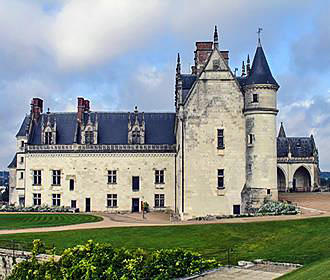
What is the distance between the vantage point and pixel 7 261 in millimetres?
23188

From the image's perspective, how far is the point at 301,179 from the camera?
214 feet

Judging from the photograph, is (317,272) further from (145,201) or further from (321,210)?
(145,201)

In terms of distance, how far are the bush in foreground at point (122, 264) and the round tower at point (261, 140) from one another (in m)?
20.3

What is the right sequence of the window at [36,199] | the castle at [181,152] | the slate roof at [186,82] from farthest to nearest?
the window at [36,199], the slate roof at [186,82], the castle at [181,152]

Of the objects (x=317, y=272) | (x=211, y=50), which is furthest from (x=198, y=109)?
(x=317, y=272)

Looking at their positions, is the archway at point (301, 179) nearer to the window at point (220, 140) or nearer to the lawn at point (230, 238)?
the window at point (220, 140)

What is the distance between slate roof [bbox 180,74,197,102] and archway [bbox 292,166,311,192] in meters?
27.9

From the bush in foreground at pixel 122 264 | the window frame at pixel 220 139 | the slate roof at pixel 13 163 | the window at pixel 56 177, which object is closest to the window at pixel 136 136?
the window at pixel 56 177

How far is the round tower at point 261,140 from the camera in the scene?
121ft

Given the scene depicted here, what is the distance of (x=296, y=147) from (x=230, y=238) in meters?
40.7

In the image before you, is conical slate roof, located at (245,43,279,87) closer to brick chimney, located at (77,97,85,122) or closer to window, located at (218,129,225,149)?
window, located at (218,129,225,149)

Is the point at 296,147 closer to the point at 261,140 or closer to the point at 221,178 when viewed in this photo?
the point at 221,178

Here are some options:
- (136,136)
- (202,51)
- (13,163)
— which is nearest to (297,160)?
(136,136)

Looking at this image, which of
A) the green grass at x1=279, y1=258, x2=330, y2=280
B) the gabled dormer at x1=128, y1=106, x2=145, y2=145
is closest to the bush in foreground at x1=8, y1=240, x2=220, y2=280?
the green grass at x1=279, y1=258, x2=330, y2=280
